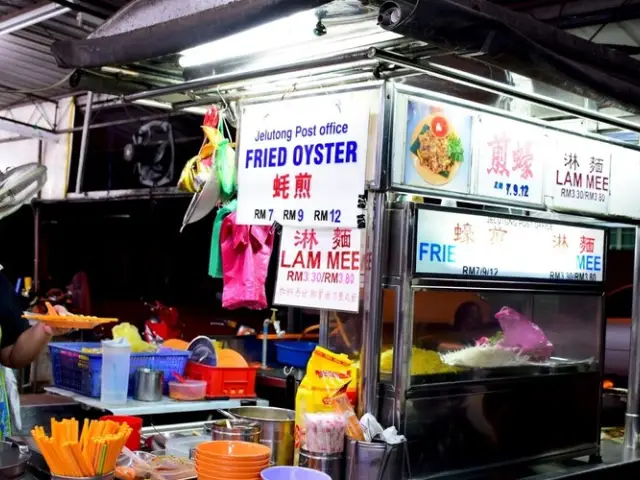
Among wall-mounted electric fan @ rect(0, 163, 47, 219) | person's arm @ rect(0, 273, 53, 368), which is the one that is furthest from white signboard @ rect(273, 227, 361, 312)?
wall-mounted electric fan @ rect(0, 163, 47, 219)

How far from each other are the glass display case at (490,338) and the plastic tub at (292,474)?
23.0 inches

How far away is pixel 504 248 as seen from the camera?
3.97 meters

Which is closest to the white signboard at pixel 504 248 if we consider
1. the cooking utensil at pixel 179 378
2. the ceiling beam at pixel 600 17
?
the ceiling beam at pixel 600 17

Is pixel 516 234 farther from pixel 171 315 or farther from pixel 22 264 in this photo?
pixel 22 264

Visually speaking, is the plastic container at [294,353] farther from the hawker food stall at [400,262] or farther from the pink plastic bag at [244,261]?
the pink plastic bag at [244,261]

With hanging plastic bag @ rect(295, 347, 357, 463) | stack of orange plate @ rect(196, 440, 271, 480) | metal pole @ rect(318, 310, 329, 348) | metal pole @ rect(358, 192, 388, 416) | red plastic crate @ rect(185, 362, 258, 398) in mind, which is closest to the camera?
stack of orange plate @ rect(196, 440, 271, 480)

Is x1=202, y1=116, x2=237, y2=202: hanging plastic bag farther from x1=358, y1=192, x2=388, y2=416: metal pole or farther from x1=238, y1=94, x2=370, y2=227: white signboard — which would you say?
x1=358, y1=192, x2=388, y2=416: metal pole

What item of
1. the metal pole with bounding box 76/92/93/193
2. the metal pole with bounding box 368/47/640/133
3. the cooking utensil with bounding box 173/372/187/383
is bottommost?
the cooking utensil with bounding box 173/372/187/383

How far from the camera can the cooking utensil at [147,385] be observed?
4887 millimetres

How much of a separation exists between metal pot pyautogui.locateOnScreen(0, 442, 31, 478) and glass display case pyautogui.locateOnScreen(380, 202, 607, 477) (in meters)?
1.56

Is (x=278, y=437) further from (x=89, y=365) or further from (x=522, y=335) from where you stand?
(x=89, y=365)

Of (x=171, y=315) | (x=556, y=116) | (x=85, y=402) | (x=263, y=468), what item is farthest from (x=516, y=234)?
(x=171, y=315)

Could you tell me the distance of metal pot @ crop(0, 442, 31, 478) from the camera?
8.37ft

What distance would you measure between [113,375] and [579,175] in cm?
310
